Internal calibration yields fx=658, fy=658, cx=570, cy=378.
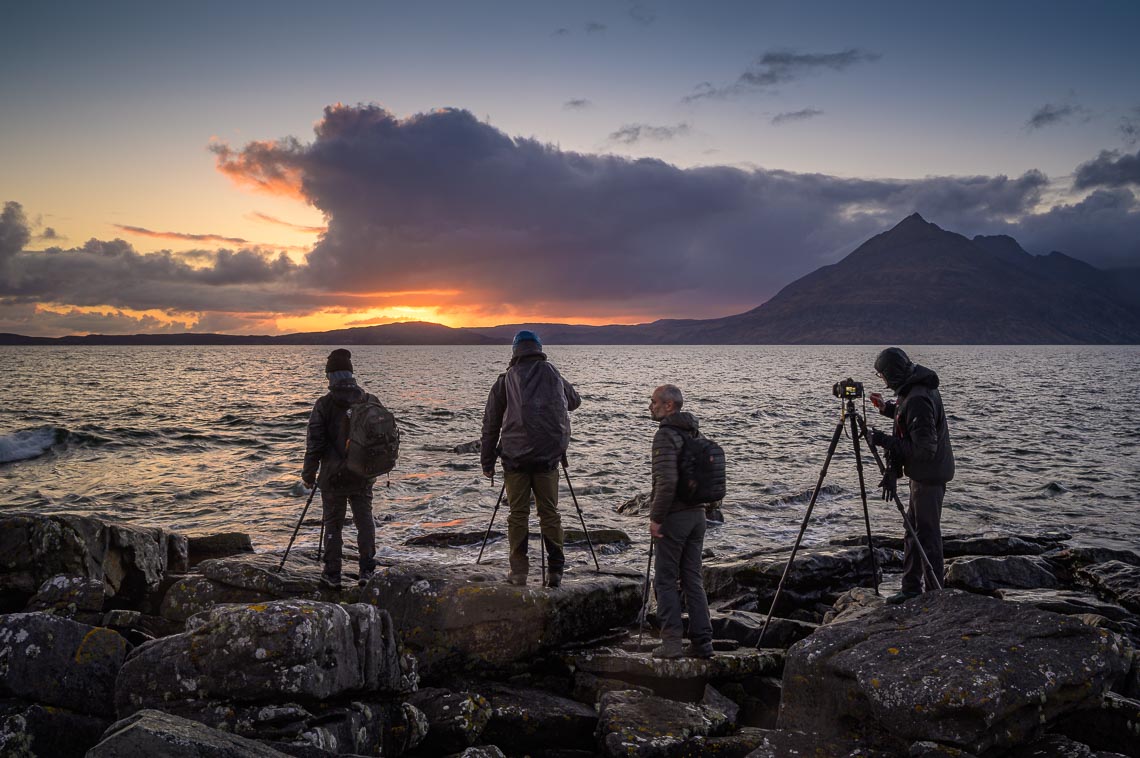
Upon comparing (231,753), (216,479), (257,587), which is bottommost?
(216,479)

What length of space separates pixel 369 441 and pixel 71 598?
12.8 ft

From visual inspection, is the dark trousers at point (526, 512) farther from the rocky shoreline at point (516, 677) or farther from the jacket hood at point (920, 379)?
the jacket hood at point (920, 379)

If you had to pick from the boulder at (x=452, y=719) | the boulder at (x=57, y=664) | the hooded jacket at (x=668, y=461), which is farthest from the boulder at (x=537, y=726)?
the boulder at (x=57, y=664)

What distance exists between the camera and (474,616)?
739 centimetres

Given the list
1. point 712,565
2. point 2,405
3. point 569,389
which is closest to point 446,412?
point 2,405

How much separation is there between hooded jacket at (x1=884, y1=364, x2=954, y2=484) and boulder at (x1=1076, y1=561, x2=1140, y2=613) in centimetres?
577

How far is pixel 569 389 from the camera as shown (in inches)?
350

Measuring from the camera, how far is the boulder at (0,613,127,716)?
5441mm

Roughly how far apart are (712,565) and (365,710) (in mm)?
8783

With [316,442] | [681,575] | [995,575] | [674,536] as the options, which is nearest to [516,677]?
[681,575]

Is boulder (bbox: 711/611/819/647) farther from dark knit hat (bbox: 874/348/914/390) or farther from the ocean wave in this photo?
the ocean wave

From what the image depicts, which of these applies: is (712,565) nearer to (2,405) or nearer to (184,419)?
(184,419)

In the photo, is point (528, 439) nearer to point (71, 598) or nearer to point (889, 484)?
point (889, 484)

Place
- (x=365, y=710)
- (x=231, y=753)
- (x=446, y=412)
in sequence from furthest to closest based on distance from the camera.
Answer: (x=446, y=412), (x=365, y=710), (x=231, y=753)
